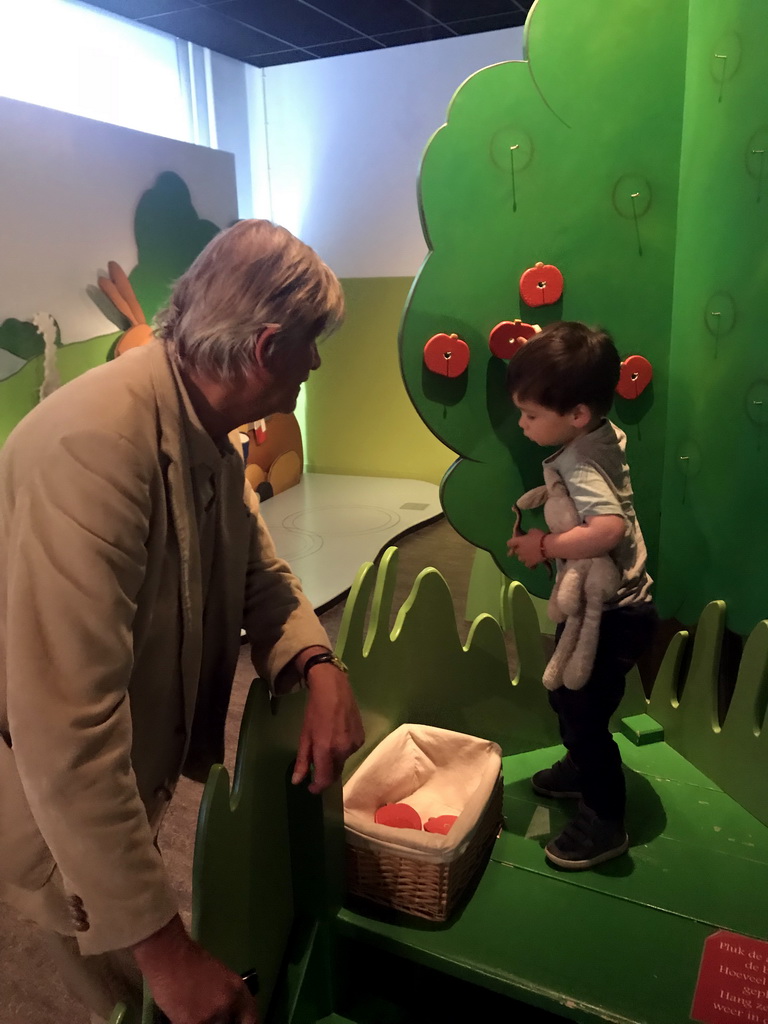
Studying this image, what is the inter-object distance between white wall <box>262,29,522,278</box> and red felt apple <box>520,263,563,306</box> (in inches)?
121

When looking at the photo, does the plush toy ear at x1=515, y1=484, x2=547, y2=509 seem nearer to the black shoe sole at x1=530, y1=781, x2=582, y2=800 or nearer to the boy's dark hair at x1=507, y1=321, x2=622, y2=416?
the boy's dark hair at x1=507, y1=321, x2=622, y2=416

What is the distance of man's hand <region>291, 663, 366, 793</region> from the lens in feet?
3.57

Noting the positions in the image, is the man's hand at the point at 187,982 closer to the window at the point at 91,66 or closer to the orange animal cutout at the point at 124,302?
the orange animal cutout at the point at 124,302

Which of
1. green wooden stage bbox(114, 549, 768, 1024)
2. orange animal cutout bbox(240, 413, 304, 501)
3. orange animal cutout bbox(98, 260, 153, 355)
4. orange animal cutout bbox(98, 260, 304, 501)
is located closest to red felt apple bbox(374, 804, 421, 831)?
green wooden stage bbox(114, 549, 768, 1024)

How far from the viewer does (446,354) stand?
6.35ft

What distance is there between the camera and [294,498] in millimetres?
4871

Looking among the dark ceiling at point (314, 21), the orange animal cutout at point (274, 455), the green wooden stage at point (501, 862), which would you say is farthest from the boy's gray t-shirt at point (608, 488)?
the dark ceiling at point (314, 21)

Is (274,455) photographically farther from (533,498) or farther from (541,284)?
(533,498)

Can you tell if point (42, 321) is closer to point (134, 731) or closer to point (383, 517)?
point (383, 517)

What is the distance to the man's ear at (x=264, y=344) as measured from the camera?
887 mm

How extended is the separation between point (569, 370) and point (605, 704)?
24.5 inches

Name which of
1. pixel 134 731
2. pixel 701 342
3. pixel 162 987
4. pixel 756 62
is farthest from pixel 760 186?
pixel 162 987

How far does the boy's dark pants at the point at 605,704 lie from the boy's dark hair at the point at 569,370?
1.28 ft

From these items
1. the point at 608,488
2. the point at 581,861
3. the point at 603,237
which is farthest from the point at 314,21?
the point at 581,861
